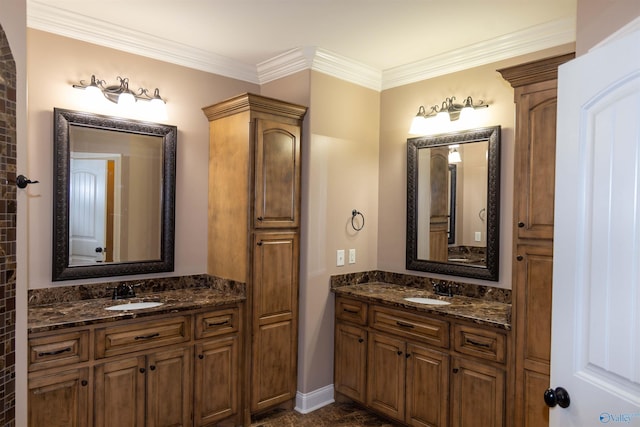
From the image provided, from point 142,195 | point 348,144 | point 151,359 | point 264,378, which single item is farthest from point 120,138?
point 264,378

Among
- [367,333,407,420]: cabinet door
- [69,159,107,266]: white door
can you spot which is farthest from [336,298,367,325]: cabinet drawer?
[69,159,107,266]: white door

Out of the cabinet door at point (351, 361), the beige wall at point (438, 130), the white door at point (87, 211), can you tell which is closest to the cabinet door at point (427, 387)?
the cabinet door at point (351, 361)

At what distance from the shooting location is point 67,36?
109 inches

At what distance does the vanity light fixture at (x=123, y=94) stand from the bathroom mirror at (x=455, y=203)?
1.99 m

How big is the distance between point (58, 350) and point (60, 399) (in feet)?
0.88

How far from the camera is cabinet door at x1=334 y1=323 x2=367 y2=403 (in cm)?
327

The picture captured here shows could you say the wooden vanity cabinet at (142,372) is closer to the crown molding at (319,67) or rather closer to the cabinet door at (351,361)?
the cabinet door at (351,361)

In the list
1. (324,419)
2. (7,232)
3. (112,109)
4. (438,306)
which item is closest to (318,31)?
(112,109)

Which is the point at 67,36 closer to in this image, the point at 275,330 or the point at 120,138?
the point at 120,138

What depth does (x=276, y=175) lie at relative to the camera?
320 cm

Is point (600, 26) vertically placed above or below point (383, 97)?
below

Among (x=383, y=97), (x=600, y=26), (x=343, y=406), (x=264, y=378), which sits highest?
(x=383, y=97)

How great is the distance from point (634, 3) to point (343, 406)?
3.12 m

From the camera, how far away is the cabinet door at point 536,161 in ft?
7.41
